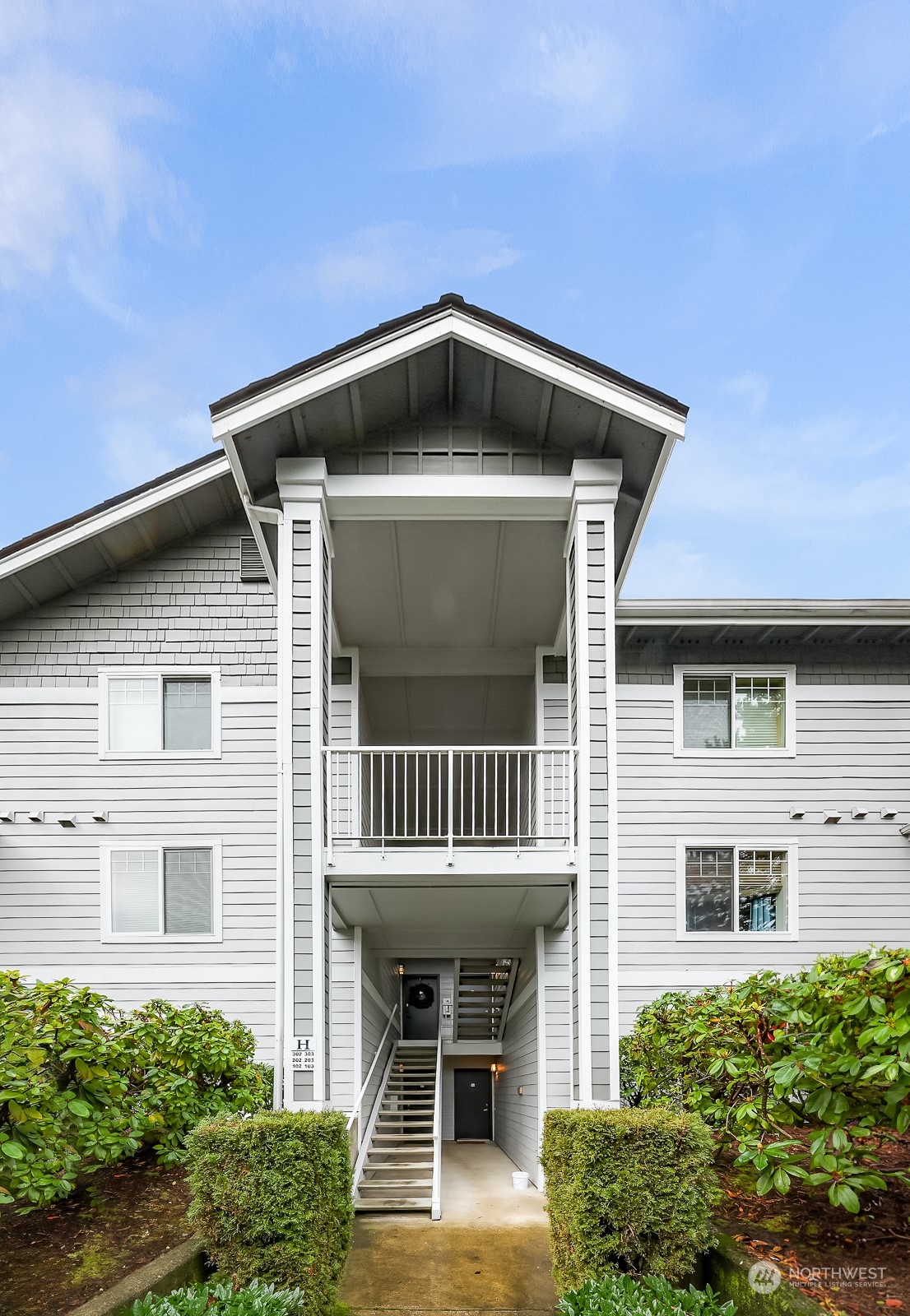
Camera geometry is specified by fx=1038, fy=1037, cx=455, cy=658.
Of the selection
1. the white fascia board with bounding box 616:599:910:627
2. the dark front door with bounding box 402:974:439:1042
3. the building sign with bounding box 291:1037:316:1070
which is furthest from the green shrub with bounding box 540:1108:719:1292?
the dark front door with bounding box 402:974:439:1042

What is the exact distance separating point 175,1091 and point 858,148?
86049 mm

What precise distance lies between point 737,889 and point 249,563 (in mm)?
6644

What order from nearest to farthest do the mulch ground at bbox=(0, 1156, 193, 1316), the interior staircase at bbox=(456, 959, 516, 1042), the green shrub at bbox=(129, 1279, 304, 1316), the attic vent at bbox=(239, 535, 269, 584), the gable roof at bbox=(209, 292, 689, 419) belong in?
1. the green shrub at bbox=(129, 1279, 304, 1316)
2. the mulch ground at bbox=(0, 1156, 193, 1316)
3. the gable roof at bbox=(209, 292, 689, 419)
4. the attic vent at bbox=(239, 535, 269, 584)
5. the interior staircase at bbox=(456, 959, 516, 1042)

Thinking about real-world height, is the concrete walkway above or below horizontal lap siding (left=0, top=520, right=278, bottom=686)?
below

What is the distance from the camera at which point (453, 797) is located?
11.9 m

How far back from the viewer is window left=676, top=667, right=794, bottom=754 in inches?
470

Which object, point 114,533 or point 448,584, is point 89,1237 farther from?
point 114,533

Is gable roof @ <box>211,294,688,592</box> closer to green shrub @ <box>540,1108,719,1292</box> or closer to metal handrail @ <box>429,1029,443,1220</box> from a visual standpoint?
green shrub @ <box>540,1108,719,1292</box>

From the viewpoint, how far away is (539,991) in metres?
11.3

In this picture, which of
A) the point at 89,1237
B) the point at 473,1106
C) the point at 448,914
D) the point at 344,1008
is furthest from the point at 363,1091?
the point at 473,1106

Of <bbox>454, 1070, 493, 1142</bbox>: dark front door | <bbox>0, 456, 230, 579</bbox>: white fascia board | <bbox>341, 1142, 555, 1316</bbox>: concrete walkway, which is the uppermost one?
<bbox>0, 456, 230, 579</bbox>: white fascia board

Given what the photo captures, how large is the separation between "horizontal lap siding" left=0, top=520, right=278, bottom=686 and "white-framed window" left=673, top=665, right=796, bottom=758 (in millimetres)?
4747

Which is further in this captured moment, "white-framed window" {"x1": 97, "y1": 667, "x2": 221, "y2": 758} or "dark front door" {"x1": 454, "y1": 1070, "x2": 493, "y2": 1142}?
"dark front door" {"x1": 454, "y1": 1070, "x2": 493, "y2": 1142}

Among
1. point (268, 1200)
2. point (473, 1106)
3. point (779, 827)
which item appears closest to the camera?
point (268, 1200)
